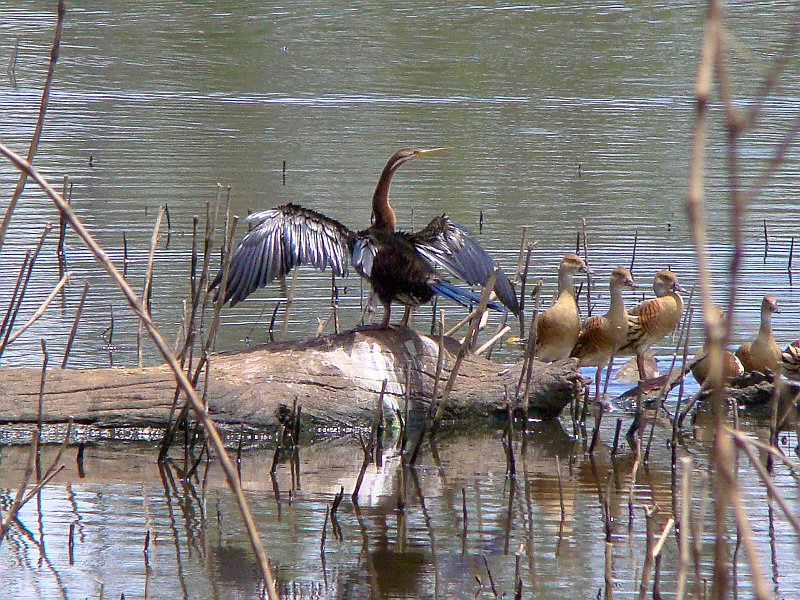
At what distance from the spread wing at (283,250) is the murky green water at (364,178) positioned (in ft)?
3.16

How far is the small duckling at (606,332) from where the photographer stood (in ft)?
24.8

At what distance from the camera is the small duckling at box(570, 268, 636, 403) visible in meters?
7.57

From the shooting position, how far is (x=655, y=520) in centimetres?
535

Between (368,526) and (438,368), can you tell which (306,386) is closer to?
(438,368)

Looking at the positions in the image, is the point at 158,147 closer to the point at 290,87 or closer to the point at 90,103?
the point at 90,103

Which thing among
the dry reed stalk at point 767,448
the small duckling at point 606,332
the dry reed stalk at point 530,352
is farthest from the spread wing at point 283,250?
the dry reed stalk at point 767,448

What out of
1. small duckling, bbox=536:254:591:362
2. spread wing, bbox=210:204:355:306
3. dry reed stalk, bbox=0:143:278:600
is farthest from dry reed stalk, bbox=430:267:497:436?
dry reed stalk, bbox=0:143:278:600

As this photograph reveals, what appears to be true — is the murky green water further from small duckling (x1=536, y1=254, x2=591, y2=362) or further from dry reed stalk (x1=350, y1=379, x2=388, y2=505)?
small duckling (x1=536, y1=254, x2=591, y2=362)

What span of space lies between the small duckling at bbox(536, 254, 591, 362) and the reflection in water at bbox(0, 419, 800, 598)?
113 centimetres

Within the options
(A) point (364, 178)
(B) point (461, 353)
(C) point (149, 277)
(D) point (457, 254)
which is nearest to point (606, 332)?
(D) point (457, 254)

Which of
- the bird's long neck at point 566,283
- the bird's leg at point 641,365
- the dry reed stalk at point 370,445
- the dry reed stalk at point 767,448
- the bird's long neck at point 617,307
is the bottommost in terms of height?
the dry reed stalk at point 370,445

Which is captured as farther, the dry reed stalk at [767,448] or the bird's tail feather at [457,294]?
the bird's tail feather at [457,294]

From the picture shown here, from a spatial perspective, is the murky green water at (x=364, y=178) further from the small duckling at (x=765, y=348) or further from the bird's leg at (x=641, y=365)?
the small duckling at (x=765, y=348)

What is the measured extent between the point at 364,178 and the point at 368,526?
8985 mm
